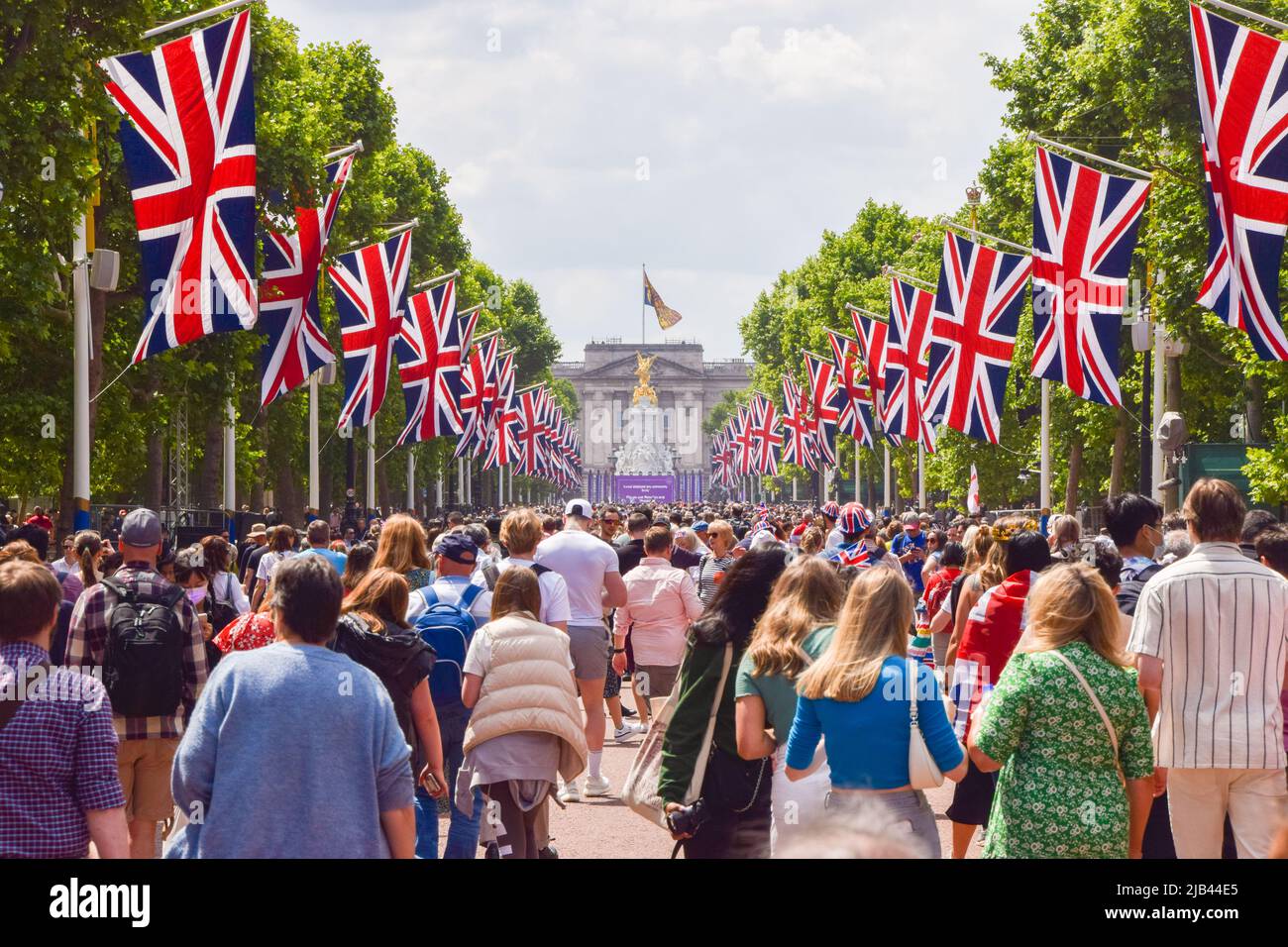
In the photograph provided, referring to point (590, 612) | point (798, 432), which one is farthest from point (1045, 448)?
point (798, 432)

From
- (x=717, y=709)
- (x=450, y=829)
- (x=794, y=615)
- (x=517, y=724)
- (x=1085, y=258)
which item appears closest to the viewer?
(x=794, y=615)

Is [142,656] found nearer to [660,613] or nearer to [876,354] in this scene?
[660,613]

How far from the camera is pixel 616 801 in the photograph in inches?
475

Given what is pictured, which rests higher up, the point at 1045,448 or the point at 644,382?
the point at 644,382

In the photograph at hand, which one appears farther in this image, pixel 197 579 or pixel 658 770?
pixel 197 579

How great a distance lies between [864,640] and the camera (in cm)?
585

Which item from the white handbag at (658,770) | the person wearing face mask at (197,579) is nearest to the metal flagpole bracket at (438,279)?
the person wearing face mask at (197,579)

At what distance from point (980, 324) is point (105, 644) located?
2064 centimetres

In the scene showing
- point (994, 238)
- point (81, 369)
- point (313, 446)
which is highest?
point (994, 238)

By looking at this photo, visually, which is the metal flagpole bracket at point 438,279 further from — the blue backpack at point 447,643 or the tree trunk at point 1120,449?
the blue backpack at point 447,643

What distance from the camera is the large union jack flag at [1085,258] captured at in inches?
831

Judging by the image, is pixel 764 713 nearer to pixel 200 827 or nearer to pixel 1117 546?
pixel 200 827

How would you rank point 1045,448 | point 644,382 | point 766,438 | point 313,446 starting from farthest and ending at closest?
1. point 644,382
2. point 766,438
3. point 313,446
4. point 1045,448

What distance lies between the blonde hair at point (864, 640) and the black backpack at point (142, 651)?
11.8ft
